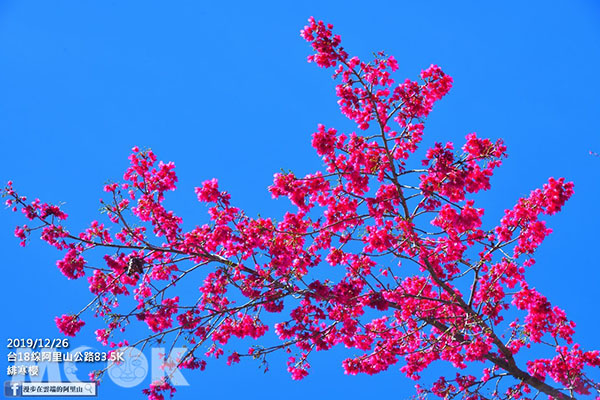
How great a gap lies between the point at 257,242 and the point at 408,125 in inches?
89.3

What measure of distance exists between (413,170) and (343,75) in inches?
51.9

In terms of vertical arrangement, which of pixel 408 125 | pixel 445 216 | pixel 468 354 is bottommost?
pixel 468 354

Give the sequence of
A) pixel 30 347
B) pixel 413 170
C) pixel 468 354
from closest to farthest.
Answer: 1. pixel 413 170
2. pixel 468 354
3. pixel 30 347

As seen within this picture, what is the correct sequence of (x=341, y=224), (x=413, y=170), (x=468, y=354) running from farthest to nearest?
1. (x=468, y=354)
2. (x=341, y=224)
3. (x=413, y=170)

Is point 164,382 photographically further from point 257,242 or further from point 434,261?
point 434,261

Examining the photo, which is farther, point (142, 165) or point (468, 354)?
point (468, 354)

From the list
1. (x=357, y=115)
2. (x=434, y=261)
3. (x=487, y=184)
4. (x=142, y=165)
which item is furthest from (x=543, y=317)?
(x=142, y=165)

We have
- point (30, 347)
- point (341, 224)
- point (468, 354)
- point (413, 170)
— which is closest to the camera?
point (413, 170)

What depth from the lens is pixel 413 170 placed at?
253 inches

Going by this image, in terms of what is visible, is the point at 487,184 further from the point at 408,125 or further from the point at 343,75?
the point at 343,75

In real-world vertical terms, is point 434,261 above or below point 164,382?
above

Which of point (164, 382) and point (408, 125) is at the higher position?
point (408, 125)

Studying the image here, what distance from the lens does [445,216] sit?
6582 millimetres

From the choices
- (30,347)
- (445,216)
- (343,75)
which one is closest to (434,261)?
(445,216)
